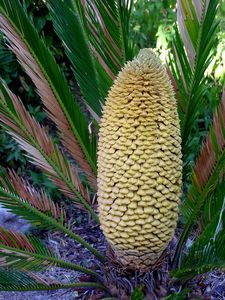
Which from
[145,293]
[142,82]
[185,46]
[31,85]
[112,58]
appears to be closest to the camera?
[142,82]

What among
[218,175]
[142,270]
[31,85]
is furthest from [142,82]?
[31,85]

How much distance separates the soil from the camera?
84.8 inches

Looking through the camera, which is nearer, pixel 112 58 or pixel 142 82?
pixel 142 82

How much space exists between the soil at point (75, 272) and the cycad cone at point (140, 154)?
17.0 inches

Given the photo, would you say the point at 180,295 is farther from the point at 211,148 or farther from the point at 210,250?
the point at 211,148

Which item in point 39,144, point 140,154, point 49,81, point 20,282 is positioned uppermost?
point 49,81

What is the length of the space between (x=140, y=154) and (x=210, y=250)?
375mm

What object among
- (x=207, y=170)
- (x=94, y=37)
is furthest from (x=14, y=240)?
(x=94, y=37)

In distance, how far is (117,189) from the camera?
165 centimetres

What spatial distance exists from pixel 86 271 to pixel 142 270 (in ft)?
0.85

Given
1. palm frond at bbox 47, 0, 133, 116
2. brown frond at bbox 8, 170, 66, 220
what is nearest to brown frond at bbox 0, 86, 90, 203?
brown frond at bbox 8, 170, 66, 220

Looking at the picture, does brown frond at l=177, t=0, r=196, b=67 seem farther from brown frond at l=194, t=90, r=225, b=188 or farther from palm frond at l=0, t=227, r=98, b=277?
palm frond at l=0, t=227, r=98, b=277

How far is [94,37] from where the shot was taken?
2.09 meters

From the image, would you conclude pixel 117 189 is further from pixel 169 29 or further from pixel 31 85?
pixel 169 29
